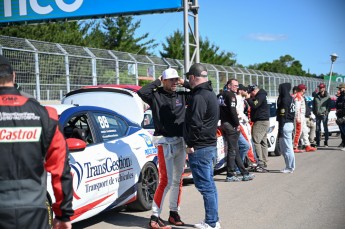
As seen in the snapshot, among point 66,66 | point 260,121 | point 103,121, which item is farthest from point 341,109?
point 103,121

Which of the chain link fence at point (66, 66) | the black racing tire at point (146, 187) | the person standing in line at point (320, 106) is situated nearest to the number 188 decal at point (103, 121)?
the black racing tire at point (146, 187)

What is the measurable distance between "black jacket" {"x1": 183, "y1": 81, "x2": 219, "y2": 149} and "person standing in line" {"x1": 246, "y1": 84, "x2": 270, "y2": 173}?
5.49m

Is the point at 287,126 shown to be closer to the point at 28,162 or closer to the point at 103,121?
the point at 103,121

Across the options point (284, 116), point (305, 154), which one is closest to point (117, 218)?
point (284, 116)

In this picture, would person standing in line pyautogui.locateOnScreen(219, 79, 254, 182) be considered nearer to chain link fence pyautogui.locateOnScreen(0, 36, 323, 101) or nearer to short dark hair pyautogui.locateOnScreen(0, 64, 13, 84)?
short dark hair pyautogui.locateOnScreen(0, 64, 13, 84)

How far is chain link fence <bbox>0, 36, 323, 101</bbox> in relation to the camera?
14852mm

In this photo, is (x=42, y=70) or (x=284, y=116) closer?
(x=284, y=116)

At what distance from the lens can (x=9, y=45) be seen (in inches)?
578

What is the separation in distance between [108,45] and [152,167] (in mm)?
41390

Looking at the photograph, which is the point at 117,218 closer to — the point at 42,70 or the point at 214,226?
the point at 214,226

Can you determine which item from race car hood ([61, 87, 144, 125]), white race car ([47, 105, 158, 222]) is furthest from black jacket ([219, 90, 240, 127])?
white race car ([47, 105, 158, 222])

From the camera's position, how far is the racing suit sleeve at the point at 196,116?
6016mm

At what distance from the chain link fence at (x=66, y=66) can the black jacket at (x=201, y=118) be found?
30.4 feet

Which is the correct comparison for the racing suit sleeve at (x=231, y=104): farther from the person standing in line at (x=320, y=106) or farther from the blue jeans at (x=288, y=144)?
the person standing in line at (x=320, y=106)
